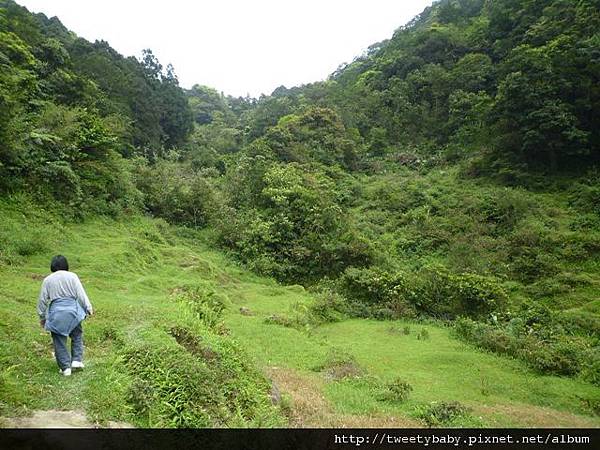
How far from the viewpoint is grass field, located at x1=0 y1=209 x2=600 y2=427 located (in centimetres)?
610

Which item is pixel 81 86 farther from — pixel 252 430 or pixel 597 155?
pixel 597 155

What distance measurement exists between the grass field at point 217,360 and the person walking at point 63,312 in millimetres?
263

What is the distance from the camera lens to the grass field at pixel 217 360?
610cm

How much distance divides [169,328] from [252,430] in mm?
3564

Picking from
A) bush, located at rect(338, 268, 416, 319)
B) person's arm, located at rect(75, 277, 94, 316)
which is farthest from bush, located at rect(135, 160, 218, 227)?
person's arm, located at rect(75, 277, 94, 316)

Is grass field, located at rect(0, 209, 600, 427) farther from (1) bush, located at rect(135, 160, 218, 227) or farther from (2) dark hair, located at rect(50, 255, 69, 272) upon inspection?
(1) bush, located at rect(135, 160, 218, 227)

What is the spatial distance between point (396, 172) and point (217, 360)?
109ft

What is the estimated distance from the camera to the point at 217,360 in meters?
8.16

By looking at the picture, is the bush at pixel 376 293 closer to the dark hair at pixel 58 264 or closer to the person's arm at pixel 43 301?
the dark hair at pixel 58 264

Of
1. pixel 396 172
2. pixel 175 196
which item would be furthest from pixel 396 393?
pixel 396 172

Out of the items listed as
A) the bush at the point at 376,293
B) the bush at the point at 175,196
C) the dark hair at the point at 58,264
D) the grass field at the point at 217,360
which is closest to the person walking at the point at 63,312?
the dark hair at the point at 58,264

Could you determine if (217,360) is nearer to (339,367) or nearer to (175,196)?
(339,367)

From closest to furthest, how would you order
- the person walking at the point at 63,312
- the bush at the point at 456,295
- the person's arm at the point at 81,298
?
the person walking at the point at 63,312, the person's arm at the point at 81,298, the bush at the point at 456,295

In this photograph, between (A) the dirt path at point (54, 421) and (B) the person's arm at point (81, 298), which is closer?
(A) the dirt path at point (54, 421)
